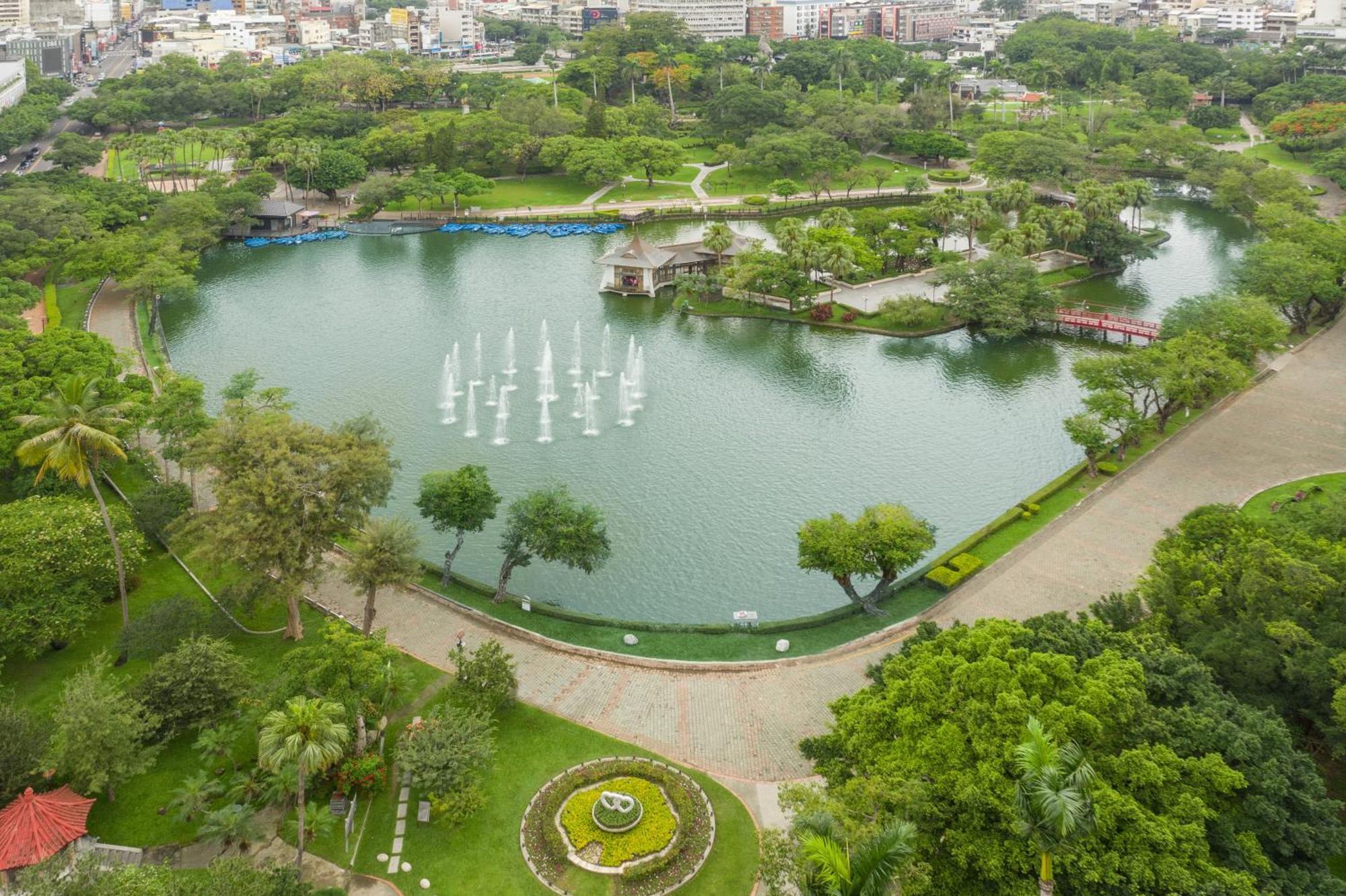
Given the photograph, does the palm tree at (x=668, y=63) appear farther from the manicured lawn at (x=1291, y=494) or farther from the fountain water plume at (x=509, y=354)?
the manicured lawn at (x=1291, y=494)

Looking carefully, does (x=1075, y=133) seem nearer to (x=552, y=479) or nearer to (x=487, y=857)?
(x=552, y=479)

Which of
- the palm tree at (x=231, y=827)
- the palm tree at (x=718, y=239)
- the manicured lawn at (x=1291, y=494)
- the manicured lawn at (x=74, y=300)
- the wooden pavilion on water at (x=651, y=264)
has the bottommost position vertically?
the palm tree at (x=231, y=827)

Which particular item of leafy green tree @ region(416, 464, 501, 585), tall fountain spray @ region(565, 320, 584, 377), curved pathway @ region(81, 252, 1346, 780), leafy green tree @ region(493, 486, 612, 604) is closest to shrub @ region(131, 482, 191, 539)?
curved pathway @ region(81, 252, 1346, 780)

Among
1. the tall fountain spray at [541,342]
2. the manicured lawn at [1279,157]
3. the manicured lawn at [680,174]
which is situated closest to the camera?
the tall fountain spray at [541,342]

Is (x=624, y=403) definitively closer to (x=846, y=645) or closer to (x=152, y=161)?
(x=846, y=645)

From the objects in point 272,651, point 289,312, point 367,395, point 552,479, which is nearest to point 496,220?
point 289,312

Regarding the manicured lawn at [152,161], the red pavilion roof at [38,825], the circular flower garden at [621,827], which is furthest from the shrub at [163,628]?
the manicured lawn at [152,161]

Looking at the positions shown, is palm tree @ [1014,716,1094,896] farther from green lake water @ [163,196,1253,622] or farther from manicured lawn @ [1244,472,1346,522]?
manicured lawn @ [1244,472,1346,522]
